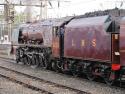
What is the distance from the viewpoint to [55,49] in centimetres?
2197

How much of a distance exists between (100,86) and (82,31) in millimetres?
3326

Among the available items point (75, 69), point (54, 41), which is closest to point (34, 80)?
point (75, 69)

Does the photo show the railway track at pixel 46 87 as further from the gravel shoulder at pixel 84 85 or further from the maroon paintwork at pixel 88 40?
the maroon paintwork at pixel 88 40

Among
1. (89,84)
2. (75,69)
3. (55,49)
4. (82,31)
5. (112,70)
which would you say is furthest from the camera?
(55,49)

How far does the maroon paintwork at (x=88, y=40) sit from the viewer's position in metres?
16.4

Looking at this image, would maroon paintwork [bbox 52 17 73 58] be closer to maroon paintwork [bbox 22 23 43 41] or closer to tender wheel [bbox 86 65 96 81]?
maroon paintwork [bbox 22 23 43 41]

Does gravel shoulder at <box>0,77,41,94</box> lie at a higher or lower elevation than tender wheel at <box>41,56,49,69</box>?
lower

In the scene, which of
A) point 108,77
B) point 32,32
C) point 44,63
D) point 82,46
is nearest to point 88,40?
point 82,46

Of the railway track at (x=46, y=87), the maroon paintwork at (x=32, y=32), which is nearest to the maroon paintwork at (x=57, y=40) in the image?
the railway track at (x=46, y=87)

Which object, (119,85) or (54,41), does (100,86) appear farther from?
(54,41)

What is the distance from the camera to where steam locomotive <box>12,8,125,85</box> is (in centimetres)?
1579

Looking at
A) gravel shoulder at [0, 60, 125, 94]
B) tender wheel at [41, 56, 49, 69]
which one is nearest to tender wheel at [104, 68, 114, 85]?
gravel shoulder at [0, 60, 125, 94]

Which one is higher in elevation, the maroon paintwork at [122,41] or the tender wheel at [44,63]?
the maroon paintwork at [122,41]

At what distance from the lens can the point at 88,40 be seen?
58.6 ft
